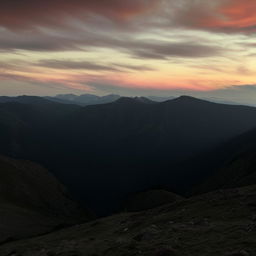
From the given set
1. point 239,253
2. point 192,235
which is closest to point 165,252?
point 239,253

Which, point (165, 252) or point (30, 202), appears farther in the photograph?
point (30, 202)

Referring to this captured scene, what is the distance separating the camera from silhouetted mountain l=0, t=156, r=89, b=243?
6345cm

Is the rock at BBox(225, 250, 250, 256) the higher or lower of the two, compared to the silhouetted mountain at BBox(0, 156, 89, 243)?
higher

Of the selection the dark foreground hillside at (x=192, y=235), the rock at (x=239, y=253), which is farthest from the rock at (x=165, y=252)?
the rock at (x=239, y=253)

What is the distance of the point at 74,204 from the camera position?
382ft

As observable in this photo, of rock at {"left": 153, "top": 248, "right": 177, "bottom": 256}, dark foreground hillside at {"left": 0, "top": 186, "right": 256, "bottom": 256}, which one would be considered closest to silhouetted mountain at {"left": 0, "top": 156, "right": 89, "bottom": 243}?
dark foreground hillside at {"left": 0, "top": 186, "right": 256, "bottom": 256}

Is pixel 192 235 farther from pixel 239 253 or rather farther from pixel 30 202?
pixel 30 202

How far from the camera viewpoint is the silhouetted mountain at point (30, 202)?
63450 mm

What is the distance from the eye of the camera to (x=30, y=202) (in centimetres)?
9881

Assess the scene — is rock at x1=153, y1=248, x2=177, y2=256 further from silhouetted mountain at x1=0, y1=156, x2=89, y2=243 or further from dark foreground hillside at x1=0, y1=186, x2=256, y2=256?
silhouetted mountain at x1=0, y1=156, x2=89, y2=243

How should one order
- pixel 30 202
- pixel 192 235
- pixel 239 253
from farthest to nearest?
pixel 30 202
pixel 192 235
pixel 239 253

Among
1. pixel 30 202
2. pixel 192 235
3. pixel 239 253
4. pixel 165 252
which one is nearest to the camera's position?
pixel 239 253

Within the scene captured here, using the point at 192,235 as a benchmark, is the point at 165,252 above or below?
above

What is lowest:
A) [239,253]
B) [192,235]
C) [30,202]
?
[30,202]
